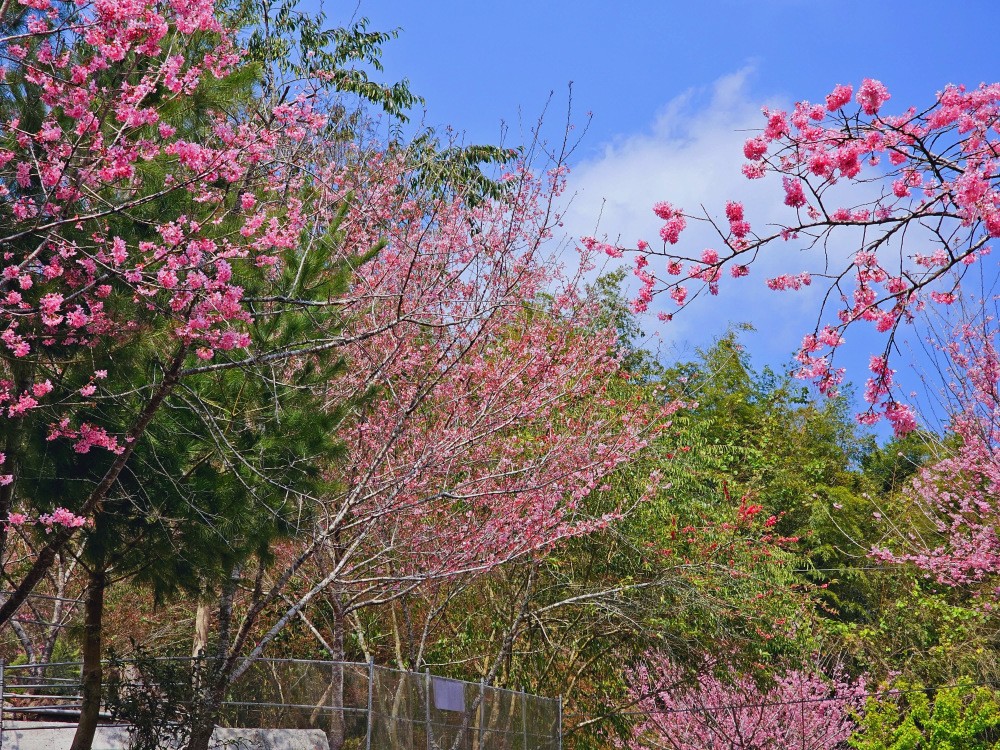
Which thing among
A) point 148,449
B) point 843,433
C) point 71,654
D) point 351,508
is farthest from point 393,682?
point 843,433

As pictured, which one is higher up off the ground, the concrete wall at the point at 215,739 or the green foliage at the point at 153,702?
the green foliage at the point at 153,702

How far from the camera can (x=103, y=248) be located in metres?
6.33

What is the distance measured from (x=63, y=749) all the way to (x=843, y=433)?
25494mm

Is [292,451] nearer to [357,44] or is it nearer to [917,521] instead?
[357,44]

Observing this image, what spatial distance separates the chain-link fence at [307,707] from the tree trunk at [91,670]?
0.44 metres

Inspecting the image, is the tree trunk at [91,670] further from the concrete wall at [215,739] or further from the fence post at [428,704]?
the fence post at [428,704]

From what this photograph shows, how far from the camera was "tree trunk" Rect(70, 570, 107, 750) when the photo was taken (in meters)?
8.00

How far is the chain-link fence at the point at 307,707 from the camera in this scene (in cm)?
900

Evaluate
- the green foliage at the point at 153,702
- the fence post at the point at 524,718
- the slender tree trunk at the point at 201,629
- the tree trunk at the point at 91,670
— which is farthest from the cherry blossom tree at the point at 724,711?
the tree trunk at the point at 91,670

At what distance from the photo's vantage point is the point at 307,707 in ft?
30.5

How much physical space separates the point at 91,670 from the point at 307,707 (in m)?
1.90

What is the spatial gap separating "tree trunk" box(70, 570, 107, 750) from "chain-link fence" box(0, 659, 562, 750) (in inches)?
17.3

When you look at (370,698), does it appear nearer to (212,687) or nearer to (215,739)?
(212,687)

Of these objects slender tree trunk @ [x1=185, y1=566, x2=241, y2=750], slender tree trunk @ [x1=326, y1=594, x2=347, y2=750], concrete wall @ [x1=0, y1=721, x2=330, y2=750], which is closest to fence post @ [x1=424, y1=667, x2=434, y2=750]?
slender tree trunk @ [x1=326, y1=594, x2=347, y2=750]
